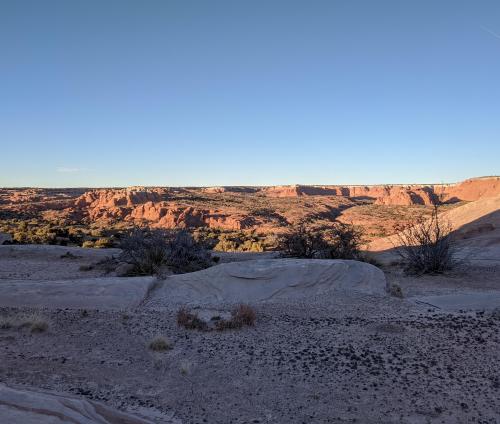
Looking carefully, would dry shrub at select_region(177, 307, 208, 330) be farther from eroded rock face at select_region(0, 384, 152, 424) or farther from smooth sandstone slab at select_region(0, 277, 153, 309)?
eroded rock face at select_region(0, 384, 152, 424)

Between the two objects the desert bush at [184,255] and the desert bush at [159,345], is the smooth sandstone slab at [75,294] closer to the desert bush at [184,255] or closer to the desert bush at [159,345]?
the desert bush at [159,345]

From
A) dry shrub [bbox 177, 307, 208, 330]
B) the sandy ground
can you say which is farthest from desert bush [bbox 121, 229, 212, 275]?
dry shrub [bbox 177, 307, 208, 330]

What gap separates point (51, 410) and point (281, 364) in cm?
272

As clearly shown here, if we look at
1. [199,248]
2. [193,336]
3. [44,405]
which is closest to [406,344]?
[193,336]

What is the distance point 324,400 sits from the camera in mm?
4773

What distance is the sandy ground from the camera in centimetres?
461

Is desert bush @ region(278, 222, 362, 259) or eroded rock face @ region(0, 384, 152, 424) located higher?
desert bush @ region(278, 222, 362, 259)

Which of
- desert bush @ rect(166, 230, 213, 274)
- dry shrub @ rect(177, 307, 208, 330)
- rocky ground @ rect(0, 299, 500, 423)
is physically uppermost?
desert bush @ rect(166, 230, 213, 274)

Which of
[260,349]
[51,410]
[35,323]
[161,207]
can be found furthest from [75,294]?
[161,207]

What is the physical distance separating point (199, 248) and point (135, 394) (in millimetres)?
9301

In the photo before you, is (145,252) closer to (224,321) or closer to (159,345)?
(224,321)

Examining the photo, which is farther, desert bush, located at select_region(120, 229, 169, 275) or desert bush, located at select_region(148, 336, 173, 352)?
desert bush, located at select_region(120, 229, 169, 275)

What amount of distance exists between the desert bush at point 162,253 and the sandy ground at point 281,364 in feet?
13.3

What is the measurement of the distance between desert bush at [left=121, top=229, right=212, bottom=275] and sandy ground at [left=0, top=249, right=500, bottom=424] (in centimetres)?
405
